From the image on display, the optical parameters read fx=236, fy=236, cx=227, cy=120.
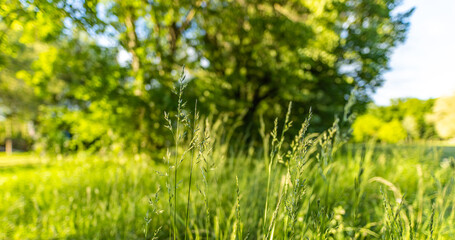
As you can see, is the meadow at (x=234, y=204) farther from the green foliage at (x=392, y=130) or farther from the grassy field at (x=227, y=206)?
the green foliage at (x=392, y=130)

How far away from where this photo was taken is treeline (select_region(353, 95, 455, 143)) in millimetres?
4977

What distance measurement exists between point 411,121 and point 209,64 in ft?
23.6

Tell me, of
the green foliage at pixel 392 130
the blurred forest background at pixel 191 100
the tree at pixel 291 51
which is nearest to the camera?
the blurred forest background at pixel 191 100

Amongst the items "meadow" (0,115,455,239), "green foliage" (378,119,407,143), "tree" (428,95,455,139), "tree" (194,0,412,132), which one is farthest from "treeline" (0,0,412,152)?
"green foliage" (378,119,407,143)

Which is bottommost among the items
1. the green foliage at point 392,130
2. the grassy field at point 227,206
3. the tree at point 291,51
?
the grassy field at point 227,206

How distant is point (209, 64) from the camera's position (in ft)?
18.8

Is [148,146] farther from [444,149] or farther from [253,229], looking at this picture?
[444,149]

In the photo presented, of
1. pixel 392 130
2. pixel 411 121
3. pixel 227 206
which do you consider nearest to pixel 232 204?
pixel 227 206

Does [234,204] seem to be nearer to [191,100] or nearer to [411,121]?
[191,100]

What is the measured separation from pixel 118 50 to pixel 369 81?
6.42 meters

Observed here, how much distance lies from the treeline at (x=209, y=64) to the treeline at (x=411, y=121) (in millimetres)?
1542

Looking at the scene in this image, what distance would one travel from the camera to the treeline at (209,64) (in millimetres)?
4188

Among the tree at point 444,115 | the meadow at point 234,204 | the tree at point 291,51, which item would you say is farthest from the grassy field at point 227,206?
the tree at point 444,115

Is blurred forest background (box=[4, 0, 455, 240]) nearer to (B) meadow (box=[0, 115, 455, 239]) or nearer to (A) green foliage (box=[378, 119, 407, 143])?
(B) meadow (box=[0, 115, 455, 239])
